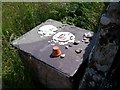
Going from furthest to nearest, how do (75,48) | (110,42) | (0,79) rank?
(0,79)
(75,48)
(110,42)

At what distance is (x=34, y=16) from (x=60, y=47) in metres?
1.55

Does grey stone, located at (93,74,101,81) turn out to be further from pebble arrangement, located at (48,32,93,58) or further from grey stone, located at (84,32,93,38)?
grey stone, located at (84,32,93,38)

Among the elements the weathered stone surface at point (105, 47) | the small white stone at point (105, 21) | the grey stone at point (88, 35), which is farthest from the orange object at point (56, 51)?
the small white stone at point (105, 21)

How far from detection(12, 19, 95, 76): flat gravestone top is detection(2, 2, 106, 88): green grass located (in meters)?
0.59

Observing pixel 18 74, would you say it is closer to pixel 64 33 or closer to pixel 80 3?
pixel 64 33

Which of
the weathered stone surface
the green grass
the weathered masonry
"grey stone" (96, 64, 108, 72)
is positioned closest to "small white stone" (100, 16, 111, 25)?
the weathered stone surface

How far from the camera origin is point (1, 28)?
185 inches

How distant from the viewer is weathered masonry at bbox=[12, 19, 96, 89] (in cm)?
312

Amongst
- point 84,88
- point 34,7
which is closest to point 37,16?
point 34,7

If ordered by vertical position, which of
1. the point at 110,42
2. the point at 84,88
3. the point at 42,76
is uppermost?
the point at 110,42

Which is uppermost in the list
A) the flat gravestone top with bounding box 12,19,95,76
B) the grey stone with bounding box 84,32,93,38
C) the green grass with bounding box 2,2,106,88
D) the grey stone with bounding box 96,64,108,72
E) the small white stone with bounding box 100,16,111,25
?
the small white stone with bounding box 100,16,111,25

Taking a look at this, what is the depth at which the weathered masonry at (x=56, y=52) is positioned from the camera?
3123 mm

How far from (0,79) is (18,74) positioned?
28 centimetres

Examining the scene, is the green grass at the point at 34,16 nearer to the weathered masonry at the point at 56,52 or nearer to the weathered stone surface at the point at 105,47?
the weathered masonry at the point at 56,52
